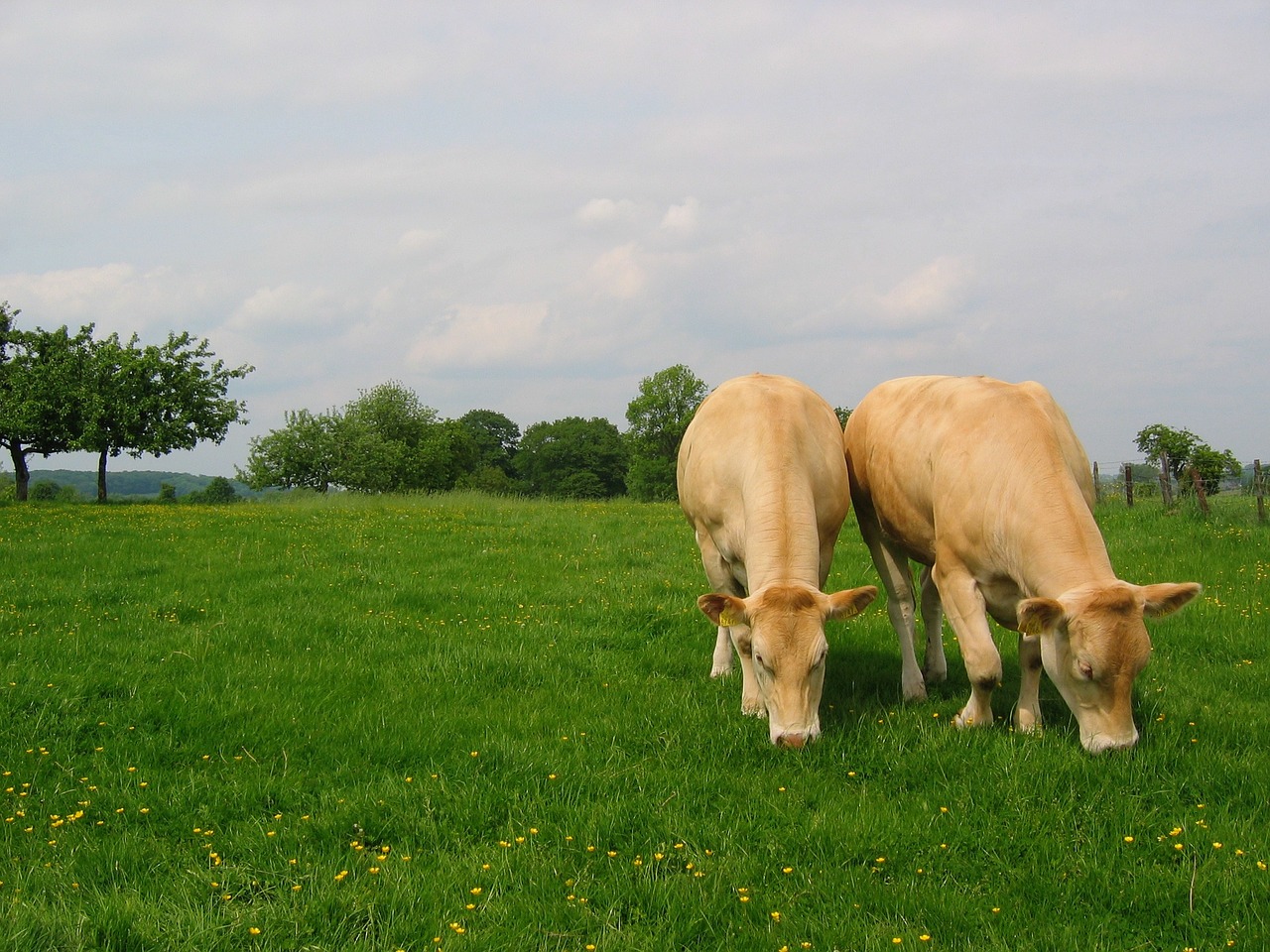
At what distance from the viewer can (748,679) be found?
688cm

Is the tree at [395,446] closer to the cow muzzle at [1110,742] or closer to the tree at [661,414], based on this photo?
the tree at [661,414]

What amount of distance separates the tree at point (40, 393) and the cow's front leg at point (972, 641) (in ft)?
153

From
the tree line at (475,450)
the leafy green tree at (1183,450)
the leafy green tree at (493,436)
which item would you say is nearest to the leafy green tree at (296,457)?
the tree line at (475,450)

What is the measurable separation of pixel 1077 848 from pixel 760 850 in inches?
62.5

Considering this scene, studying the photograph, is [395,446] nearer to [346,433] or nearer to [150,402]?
[346,433]

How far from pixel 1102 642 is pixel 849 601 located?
155cm

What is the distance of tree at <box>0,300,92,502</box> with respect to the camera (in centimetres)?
4266

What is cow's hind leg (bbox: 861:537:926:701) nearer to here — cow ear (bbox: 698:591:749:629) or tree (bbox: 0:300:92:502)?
cow ear (bbox: 698:591:749:629)

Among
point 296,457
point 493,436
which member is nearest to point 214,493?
point 296,457

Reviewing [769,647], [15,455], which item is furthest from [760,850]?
[15,455]

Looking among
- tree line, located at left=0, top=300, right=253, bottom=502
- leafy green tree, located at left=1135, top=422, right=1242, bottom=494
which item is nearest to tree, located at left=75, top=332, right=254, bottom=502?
tree line, located at left=0, top=300, right=253, bottom=502

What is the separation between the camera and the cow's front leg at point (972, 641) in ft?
20.8

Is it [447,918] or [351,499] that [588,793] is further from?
[351,499]

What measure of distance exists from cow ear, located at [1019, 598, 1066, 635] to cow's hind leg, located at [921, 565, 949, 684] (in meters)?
2.72
